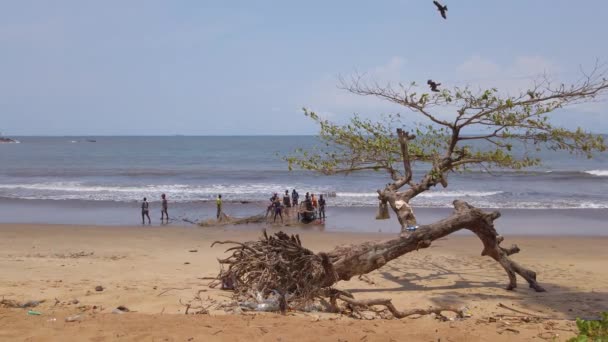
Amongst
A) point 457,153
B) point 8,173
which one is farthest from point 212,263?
point 8,173

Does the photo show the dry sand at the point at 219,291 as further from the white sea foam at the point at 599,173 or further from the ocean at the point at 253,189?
the white sea foam at the point at 599,173

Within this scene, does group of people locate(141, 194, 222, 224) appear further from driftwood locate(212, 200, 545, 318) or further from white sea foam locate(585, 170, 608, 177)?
white sea foam locate(585, 170, 608, 177)

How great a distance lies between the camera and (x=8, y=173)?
169 ft

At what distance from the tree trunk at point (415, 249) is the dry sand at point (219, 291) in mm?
807

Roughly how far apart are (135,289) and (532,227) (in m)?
17.7

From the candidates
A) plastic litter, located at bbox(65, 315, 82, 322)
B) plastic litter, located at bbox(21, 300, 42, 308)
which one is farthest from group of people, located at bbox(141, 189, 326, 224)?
plastic litter, located at bbox(65, 315, 82, 322)

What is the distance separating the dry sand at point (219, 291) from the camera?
6.48 m

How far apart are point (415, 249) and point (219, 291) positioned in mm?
3809

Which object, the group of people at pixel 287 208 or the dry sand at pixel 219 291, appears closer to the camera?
the dry sand at pixel 219 291

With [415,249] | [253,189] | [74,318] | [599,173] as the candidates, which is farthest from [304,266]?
[599,173]

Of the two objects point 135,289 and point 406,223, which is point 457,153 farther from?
point 135,289

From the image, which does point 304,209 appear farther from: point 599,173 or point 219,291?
point 599,173

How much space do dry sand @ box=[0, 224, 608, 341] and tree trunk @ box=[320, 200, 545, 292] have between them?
0.81 metres

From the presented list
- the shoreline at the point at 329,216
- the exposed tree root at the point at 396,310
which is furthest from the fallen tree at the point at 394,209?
the shoreline at the point at 329,216
